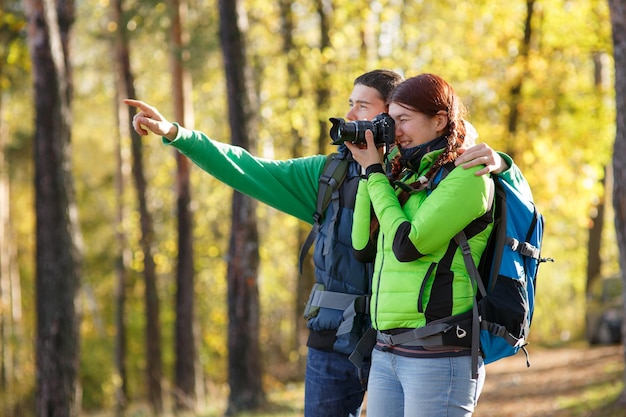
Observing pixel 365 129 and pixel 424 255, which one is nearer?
pixel 424 255

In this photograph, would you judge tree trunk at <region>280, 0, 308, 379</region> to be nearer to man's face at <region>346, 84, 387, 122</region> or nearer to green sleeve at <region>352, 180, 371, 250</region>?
man's face at <region>346, 84, 387, 122</region>

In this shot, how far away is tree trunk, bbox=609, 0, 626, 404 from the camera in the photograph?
21.8 feet

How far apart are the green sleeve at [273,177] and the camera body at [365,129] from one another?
421 mm

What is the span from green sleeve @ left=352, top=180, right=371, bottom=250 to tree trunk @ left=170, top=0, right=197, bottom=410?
1116 cm

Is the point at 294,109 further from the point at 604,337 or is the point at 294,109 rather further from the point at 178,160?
the point at 604,337

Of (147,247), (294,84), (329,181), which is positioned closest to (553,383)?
(294,84)

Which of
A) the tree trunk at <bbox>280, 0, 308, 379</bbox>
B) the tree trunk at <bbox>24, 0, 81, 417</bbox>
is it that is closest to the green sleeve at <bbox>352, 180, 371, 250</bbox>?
the tree trunk at <bbox>24, 0, 81, 417</bbox>

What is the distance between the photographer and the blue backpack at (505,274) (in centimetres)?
304

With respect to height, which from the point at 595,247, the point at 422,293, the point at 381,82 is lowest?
the point at 595,247

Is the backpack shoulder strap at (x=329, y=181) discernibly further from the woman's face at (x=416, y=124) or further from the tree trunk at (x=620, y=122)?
the tree trunk at (x=620, y=122)

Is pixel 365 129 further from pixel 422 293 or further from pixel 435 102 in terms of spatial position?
pixel 422 293

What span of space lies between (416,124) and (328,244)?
0.67m

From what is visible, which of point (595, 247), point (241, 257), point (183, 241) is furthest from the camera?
point (595, 247)

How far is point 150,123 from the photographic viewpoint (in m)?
3.46
